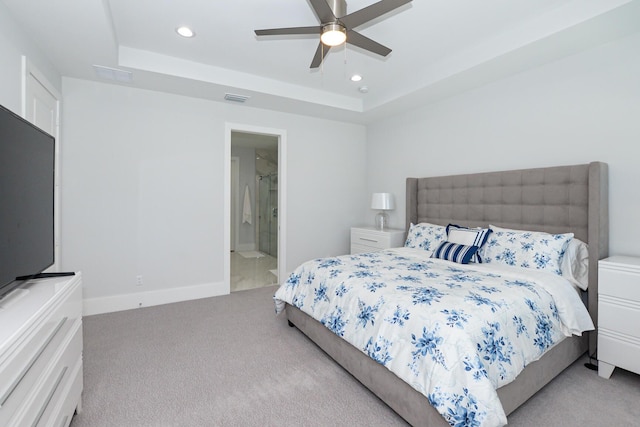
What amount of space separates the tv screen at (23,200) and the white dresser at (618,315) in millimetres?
3499

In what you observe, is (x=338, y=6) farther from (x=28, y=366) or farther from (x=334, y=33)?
(x=28, y=366)

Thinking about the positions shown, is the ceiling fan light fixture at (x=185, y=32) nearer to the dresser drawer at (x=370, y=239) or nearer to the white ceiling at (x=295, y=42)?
the white ceiling at (x=295, y=42)

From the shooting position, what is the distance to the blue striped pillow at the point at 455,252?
2.81m

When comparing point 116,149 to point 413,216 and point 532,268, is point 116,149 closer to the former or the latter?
point 413,216

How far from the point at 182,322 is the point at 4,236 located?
Result: 6.85ft

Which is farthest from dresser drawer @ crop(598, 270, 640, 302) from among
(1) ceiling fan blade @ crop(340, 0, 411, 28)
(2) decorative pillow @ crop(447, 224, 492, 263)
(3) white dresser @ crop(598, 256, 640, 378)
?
(1) ceiling fan blade @ crop(340, 0, 411, 28)

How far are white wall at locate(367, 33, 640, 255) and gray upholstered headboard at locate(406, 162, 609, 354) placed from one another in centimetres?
14

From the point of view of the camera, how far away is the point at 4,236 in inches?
51.9

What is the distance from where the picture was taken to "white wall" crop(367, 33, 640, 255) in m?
2.44

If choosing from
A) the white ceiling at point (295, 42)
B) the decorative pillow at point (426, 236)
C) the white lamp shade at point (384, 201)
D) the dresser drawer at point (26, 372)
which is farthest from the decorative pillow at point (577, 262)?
the dresser drawer at point (26, 372)

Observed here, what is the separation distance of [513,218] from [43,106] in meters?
4.52

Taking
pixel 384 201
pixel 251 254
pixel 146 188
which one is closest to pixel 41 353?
pixel 146 188

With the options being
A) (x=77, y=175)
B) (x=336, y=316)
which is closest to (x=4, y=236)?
(x=336, y=316)

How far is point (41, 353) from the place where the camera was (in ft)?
4.06
